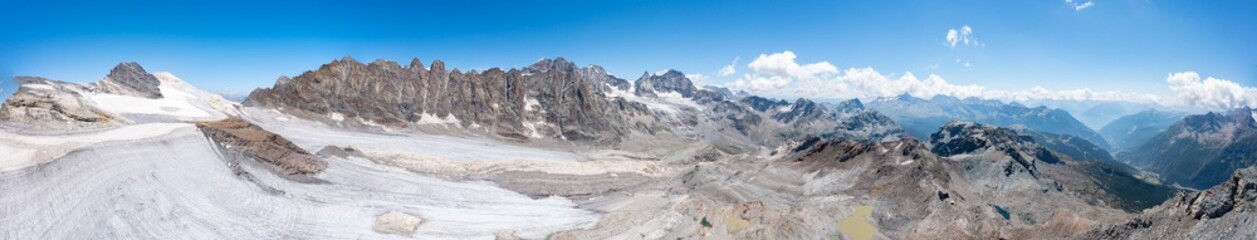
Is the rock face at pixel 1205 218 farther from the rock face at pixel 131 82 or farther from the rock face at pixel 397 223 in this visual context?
the rock face at pixel 131 82

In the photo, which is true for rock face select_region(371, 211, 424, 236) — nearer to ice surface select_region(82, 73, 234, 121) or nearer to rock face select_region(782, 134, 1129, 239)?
rock face select_region(782, 134, 1129, 239)

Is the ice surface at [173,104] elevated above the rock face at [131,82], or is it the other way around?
the rock face at [131,82]

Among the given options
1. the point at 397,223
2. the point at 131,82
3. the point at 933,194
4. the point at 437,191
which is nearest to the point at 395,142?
the point at 437,191

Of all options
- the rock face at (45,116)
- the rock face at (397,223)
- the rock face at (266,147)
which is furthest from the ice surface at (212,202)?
the rock face at (45,116)

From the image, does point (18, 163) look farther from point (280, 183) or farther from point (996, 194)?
point (996, 194)

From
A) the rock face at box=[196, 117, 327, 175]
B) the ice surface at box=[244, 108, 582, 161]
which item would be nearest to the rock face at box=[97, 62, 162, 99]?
the ice surface at box=[244, 108, 582, 161]

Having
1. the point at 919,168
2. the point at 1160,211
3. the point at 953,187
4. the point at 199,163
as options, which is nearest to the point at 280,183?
the point at 199,163
